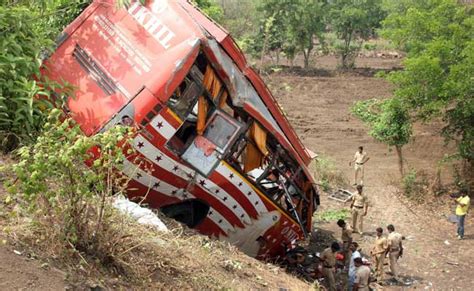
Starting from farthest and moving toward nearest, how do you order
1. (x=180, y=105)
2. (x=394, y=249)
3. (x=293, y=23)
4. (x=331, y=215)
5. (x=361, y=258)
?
(x=293, y=23)
(x=331, y=215)
(x=394, y=249)
(x=361, y=258)
(x=180, y=105)

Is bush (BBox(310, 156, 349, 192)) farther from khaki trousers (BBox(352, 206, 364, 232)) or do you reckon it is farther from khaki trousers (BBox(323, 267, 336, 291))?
khaki trousers (BBox(323, 267, 336, 291))

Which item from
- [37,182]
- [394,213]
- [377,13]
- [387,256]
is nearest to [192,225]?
[37,182]

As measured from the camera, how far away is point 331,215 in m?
11.8

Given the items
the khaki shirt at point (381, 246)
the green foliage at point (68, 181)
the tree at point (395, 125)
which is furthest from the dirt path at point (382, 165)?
the green foliage at point (68, 181)

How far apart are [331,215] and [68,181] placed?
27.5ft

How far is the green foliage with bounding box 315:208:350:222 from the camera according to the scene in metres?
11.5

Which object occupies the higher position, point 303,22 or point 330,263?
point 303,22

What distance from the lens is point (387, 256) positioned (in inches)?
385

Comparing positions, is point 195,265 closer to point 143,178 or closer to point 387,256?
point 143,178

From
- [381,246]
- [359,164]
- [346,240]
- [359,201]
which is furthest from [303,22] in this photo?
[381,246]

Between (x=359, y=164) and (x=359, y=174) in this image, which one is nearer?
(x=359, y=164)

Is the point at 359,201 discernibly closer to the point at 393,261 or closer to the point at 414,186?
the point at 393,261

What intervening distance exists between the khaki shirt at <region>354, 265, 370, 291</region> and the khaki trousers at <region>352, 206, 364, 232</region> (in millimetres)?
2923

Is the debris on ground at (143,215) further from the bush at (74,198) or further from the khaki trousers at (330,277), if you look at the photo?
the khaki trousers at (330,277)
